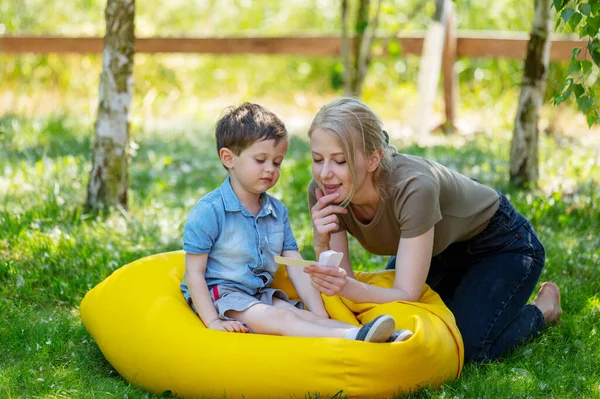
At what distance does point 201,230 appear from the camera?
329 centimetres

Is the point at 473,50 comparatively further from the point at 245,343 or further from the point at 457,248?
the point at 245,343

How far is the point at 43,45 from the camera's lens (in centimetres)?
959

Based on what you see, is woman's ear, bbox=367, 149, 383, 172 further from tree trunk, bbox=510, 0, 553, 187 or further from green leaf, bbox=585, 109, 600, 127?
tree trunk, bbox=510, 0, 553, 187

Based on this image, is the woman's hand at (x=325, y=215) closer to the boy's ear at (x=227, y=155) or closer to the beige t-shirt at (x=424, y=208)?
the beige t-shirt at (x=424, y=208)

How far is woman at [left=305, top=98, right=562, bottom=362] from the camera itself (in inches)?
126

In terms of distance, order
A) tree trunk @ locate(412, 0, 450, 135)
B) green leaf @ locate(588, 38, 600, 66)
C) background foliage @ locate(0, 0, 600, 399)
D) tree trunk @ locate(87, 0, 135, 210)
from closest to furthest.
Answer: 1. background foliage @ locate(0, 0, 600, 399)
2. green leaf @ locate(588, 38, 600, 66)
3. tree trunk @ locate(87, 0, 135, 210)
4. tree trunk @ locate(412, 0, 450, 135)

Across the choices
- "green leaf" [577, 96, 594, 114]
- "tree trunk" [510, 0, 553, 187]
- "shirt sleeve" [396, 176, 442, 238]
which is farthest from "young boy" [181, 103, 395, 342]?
"tree trunk" [510, 0, 553, 187]

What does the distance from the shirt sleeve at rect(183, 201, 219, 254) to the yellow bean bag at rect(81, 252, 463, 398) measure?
27 cm

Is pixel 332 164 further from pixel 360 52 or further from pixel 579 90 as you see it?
pixel 360 52

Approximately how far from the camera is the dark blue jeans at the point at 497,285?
3.48 m

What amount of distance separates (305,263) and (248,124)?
0.62 meters

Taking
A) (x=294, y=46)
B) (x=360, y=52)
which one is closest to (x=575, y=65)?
(x=360, y=52)

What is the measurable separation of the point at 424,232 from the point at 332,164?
17.5 inches

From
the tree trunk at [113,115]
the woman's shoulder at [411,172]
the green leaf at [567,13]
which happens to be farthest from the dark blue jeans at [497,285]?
the tree trunk at [113,115]
